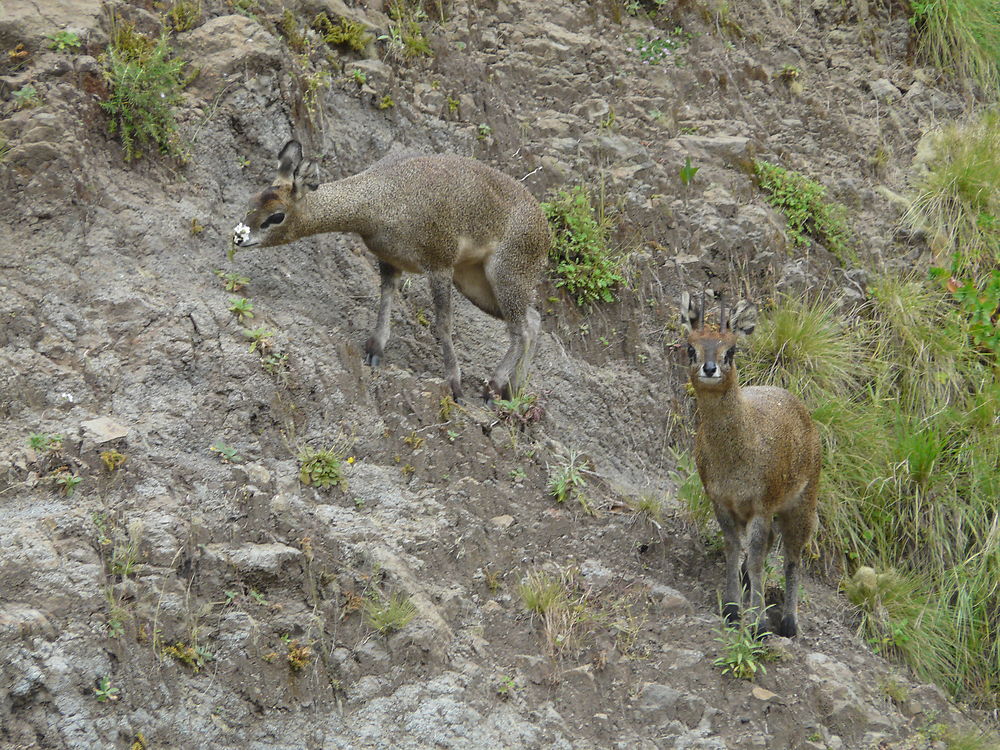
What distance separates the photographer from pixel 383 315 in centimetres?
889

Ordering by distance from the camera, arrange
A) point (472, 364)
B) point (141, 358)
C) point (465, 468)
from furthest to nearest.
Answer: point (472, 364), point (465, 468), point (141, 358)

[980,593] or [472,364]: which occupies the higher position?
[472,364]

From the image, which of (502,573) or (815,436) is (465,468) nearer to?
(502,573)

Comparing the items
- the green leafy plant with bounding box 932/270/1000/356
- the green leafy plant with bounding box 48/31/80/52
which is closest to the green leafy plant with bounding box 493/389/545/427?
the green leafy plant with bounding box 48/31/80/52

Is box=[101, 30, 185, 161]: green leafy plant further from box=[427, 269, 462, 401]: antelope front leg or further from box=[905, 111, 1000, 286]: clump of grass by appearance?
box=[905, 111, 1000, 286]: clump of grass

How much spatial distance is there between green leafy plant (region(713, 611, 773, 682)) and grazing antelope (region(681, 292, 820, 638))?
0.24 m

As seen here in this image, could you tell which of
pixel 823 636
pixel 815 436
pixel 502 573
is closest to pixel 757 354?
pixel 815 436

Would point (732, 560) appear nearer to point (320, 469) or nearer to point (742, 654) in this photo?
point (742, 654)

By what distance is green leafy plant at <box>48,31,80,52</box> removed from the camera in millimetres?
8602

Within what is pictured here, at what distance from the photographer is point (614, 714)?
7.19 metres

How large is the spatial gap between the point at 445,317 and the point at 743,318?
2.33 metres

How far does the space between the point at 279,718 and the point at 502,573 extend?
6.56 feet

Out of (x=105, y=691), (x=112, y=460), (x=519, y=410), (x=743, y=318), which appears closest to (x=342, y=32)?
(x=519, y=410)

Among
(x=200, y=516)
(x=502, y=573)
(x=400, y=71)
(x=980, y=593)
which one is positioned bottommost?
(x=980, y=593)
